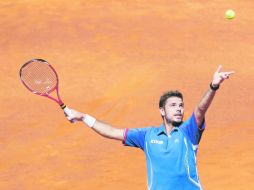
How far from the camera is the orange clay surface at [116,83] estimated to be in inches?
486

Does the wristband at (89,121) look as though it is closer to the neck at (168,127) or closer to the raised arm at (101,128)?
the raised arm at (101,128)

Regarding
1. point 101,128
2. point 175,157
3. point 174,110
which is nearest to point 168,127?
point 174,110

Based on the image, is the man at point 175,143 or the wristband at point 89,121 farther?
the wristband at point 89,121

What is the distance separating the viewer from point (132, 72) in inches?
683

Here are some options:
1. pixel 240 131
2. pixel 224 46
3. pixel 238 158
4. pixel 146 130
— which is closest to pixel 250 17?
pixel 224 46

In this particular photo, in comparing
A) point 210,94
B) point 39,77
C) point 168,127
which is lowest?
point 168,127

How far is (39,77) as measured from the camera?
8.16 metres

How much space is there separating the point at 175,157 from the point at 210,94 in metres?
0.65

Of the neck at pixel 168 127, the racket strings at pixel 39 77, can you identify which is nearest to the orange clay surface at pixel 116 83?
the racket strings at pixel 39 77

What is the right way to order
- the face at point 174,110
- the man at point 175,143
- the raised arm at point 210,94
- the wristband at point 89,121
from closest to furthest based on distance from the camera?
the raised arm at point 210,94 → the man at point 175,143 → the face at point 174,110 → the wristband at point 89,121

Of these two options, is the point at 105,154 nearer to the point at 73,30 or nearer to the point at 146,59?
the point at 146,59

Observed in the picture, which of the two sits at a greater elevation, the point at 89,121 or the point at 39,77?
the point at 39,77

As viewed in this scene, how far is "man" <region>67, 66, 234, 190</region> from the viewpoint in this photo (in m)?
6.12

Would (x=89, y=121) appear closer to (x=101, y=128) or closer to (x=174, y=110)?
(x=101, y=128)
